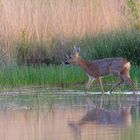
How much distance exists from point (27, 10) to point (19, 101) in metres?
7.92

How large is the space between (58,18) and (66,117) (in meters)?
9.99

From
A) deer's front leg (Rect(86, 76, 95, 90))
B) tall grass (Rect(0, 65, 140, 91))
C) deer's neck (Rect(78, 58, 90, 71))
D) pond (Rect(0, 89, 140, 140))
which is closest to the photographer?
pond (Rect(0, 89, 140, 140))

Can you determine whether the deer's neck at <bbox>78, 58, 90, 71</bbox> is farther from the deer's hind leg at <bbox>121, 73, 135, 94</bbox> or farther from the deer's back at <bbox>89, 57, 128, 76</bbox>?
the deer's hind leg at <bbox>121, 73, 135, 94</bbox>

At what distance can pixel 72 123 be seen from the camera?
10734mm

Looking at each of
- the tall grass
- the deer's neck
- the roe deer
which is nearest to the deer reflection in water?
the roe deer

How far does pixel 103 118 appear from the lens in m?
11.2

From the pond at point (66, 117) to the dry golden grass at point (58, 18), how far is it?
6.12m

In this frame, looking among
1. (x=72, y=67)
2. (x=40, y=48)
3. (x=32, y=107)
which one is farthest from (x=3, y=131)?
(x=40, y=48)

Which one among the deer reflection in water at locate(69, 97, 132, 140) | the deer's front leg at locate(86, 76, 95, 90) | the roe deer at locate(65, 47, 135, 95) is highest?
the roe deer at locate(65, 47, 135, 95)

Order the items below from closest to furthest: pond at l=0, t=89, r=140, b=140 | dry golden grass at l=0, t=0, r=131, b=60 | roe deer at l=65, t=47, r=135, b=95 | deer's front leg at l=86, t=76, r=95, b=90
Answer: pond at l=0, t=89, r=140, b=140, deer's front leg at l=86, t=76, r=95, b=90, roe deer at l=65, t=47, r=135, b=95, dry golden grass at l=0, t=0, r=131, b=60

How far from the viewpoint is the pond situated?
31.9 ft

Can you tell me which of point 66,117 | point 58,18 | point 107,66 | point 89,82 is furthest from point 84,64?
point 66,117

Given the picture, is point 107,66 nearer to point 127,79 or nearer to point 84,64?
point 127,79

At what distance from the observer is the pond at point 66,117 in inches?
382
